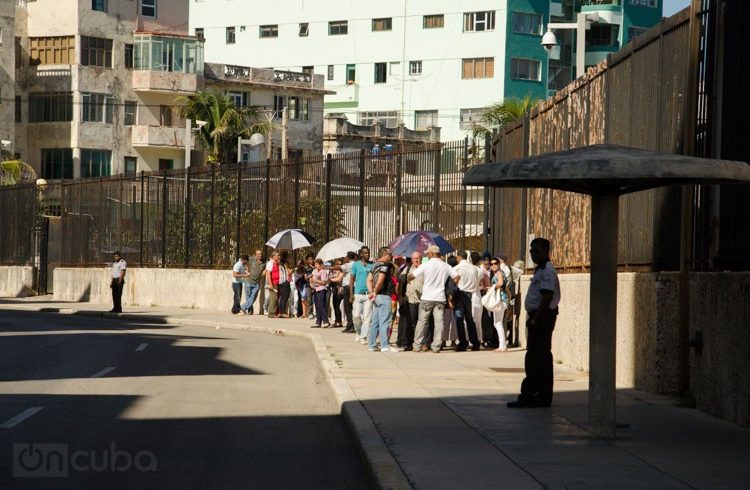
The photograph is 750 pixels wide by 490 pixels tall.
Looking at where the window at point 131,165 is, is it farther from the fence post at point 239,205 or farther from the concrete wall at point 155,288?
the fence post at point 239,205

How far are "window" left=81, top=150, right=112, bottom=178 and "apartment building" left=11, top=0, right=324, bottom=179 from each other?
0.19 ft

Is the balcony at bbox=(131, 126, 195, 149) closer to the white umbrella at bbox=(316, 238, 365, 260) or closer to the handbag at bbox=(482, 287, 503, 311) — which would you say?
the white umbrella at bbox=(316, 238, 365, 260)

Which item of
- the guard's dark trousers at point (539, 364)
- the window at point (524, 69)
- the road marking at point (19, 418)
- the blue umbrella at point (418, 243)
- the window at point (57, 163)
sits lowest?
the road marking at point (19, 418)

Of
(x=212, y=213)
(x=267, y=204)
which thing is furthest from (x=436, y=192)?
(x=212, y=213)

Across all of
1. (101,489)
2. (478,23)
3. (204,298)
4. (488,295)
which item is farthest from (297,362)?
(478,23)

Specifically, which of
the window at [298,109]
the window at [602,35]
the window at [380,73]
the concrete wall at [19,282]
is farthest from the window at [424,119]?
the concrete wall at [19,282]

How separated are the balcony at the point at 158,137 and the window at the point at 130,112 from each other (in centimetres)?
59

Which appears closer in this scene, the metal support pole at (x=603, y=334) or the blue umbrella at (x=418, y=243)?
the metal support pole at (x=603, y=334)

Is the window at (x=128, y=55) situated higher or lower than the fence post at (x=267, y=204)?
higher

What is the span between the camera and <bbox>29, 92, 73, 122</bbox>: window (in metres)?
74.8

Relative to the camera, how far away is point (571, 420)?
13180 millimetres

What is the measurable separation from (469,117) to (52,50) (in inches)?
1109

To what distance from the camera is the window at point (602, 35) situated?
9119cm

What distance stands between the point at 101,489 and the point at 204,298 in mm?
33990
